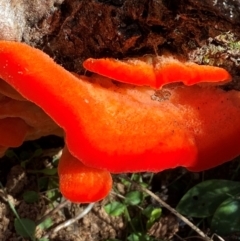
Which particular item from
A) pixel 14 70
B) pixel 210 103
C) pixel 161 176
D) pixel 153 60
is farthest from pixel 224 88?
pixel 161 176

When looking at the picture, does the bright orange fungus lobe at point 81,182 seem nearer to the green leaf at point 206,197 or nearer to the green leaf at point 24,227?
the green leaf at point 24,227

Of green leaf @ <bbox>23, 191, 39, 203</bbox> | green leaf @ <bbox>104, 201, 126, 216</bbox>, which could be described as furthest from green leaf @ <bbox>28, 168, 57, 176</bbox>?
green leaf @ <bbox>104, 201, 126, 216</bbox>

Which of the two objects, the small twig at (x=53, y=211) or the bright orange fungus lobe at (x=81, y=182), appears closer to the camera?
the bright orange fungus lobe at (x=81, y=182)

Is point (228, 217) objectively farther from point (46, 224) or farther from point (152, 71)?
point (152, 71)

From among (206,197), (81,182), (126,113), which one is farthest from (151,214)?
(126,113)

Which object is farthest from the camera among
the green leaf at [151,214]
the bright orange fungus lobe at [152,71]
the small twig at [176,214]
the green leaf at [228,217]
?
the green leaf at [151,214]

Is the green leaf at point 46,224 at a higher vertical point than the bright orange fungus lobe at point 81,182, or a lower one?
lower

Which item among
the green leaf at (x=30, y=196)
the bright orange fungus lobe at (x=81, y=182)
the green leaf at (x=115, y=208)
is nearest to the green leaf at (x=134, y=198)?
the green leaf at (x=115, y=208)

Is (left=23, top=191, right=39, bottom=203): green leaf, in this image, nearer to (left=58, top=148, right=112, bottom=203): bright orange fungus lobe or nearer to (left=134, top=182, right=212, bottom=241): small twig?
(left=134, top=182, right=212, bottom=241): small twig
